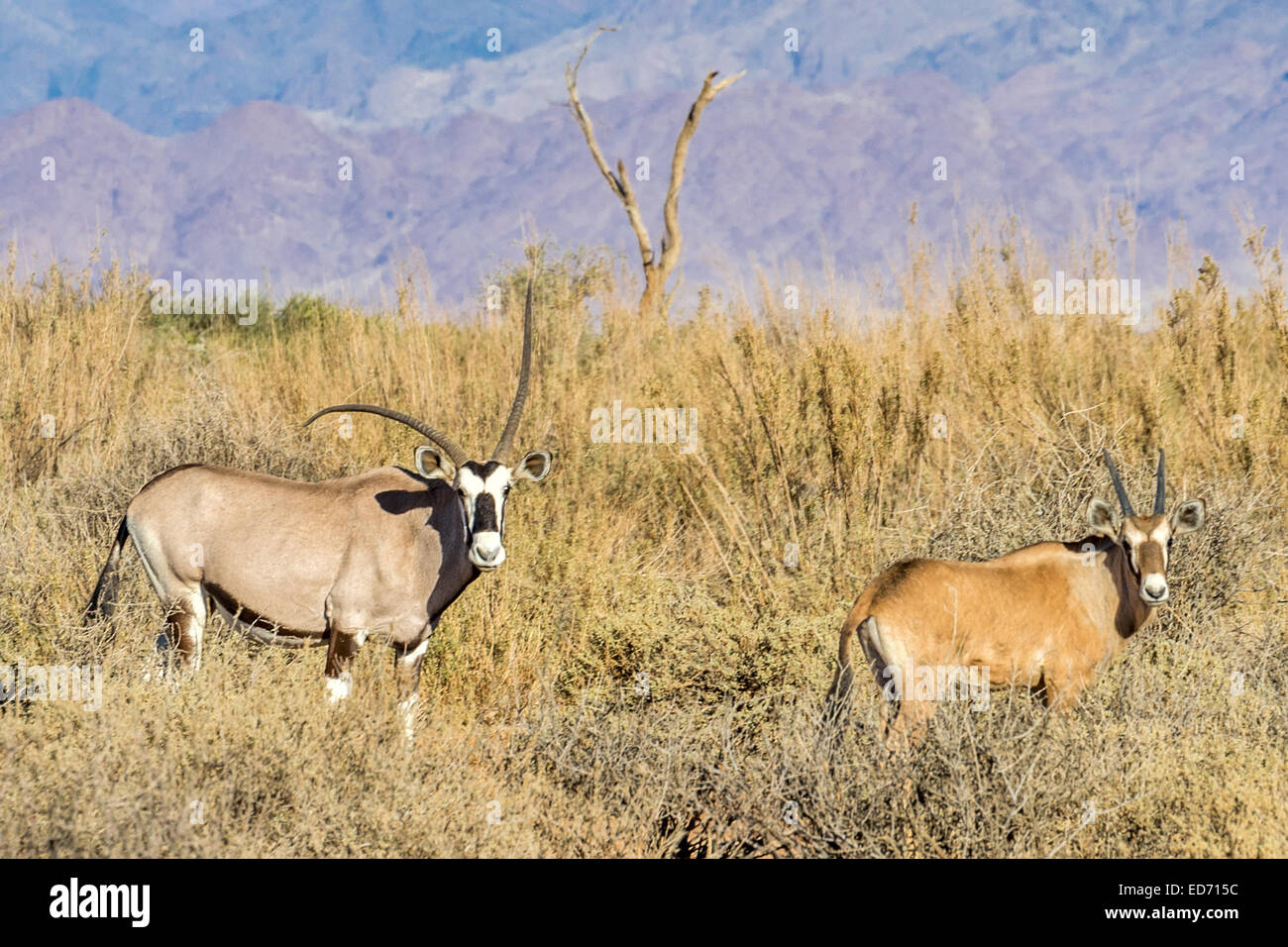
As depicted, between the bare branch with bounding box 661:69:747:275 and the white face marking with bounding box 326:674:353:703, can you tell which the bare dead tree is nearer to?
the bare branch with bounding box 661:69:747:275

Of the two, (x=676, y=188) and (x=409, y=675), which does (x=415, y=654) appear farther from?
(x=676, y=188)

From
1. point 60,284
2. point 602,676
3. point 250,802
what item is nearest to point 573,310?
point 60,284

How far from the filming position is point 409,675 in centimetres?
553

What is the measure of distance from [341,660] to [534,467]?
1228 mm

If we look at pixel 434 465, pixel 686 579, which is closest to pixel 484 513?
pixel 434 465

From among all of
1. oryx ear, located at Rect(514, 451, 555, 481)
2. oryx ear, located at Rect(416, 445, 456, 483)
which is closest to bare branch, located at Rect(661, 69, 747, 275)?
oryx ear, located at Rect(514, 451, 555, 481)

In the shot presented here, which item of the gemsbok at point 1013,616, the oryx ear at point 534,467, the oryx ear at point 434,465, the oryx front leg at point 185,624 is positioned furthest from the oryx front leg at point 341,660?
the gemsbok at point 1013,616

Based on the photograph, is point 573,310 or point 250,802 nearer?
point 250,802
